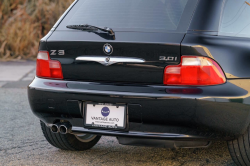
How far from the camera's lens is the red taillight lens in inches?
120

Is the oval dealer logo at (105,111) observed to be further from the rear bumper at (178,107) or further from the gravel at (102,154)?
the gravel at (102,154)

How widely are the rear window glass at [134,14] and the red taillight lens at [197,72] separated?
276 mm

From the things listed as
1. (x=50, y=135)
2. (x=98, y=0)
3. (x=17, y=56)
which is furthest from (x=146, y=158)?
(x=17, y=56)

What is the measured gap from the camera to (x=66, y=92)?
3314mm

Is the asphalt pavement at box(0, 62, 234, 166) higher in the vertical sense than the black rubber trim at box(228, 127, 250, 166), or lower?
lower

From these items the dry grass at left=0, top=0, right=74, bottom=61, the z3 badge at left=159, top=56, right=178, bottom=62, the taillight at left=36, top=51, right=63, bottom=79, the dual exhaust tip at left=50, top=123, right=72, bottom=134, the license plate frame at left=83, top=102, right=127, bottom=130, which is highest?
the z3 badge at left=159, top=56, right=178, bottom=62

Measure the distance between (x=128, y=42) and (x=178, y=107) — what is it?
0.61m

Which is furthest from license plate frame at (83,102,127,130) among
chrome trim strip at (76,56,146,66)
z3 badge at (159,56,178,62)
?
z3 badge at (159,56,178,62)

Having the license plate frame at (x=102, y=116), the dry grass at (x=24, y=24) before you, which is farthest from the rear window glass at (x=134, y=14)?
the dry grass at (x=24, y=24)

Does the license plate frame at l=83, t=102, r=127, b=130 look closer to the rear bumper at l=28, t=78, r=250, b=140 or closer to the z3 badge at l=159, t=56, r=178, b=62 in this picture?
the rear bumper at l=28, t=78, r=250, b=140

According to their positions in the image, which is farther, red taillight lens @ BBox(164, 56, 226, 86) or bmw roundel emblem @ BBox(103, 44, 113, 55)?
bmw roundel emblem @ BBox(103, 44, 113, 55)

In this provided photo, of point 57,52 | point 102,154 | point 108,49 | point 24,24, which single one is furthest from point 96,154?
point 24,24

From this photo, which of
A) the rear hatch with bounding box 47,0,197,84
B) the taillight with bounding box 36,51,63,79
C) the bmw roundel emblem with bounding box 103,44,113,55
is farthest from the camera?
the taillight with bounding box 36,51,63,79

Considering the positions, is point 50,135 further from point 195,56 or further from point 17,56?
point 17,56
